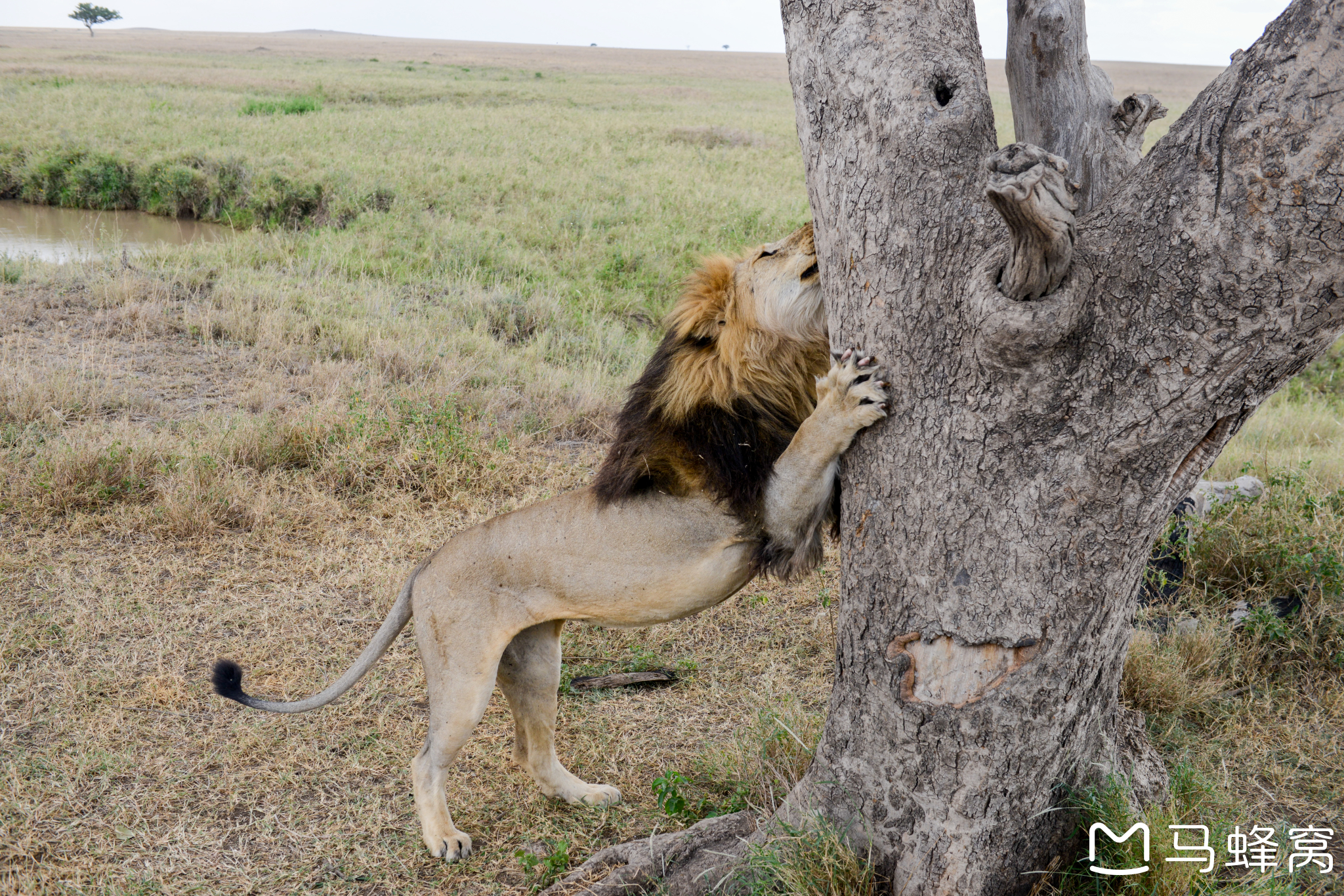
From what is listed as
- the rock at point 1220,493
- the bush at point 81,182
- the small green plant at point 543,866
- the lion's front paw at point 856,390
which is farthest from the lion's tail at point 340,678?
the bush at point 81,182

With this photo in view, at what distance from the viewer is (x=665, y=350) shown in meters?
2.76

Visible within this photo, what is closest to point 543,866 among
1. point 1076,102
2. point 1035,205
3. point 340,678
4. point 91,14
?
point 340,678

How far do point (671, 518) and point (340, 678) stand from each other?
1.24 metres

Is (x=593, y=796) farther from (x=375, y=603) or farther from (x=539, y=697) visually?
(x=375, y=603)

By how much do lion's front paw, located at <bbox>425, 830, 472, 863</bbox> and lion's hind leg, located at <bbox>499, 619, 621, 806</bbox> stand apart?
0.33 metres

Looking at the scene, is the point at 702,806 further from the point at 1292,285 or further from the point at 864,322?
the point at 1292,285

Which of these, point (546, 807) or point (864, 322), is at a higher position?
point (864, 322)

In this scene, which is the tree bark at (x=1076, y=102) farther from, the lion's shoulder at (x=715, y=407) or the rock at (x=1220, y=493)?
the rock at (x=1220, y=493)

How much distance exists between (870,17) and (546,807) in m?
2.49

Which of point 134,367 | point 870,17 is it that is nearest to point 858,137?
point 870,17

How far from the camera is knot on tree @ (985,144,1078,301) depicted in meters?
1.54

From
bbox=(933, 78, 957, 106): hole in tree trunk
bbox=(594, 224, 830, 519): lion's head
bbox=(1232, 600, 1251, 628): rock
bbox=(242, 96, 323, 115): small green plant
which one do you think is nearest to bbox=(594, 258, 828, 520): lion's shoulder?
bbox=(594, 224, 830, 519): lion's head

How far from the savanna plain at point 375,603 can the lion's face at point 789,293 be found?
1.18 metres

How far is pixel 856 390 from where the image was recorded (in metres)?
2.14
